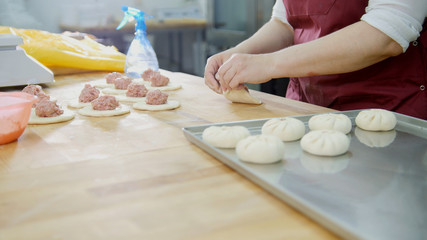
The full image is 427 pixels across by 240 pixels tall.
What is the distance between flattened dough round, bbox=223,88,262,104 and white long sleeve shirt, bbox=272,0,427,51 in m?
0.43

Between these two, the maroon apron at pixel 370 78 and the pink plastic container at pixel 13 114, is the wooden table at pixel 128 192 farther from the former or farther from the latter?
the maroon apron at pixel 370 78

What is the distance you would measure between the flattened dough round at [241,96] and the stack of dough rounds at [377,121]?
442mm

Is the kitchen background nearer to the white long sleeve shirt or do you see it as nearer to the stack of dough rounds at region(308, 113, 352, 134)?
the white long sleeve shirt

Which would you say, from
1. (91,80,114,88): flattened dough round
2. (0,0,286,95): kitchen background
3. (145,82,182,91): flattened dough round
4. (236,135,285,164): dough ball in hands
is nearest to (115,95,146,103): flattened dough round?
(145,82,182,91): flattened dough round

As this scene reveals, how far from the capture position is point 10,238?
623 mm

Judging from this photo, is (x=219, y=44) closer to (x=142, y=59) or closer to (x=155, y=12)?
(x=155, y=12)

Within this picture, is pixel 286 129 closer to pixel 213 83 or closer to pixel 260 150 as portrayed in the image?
pixel 260 150

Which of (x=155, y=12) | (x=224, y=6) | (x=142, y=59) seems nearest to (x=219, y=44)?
(x=224, y=6)

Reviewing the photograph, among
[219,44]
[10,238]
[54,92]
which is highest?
[10,238]

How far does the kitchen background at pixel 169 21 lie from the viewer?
4402 millimetres

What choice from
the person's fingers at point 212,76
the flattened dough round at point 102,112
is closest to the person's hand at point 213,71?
the person's fingers at point 212,76

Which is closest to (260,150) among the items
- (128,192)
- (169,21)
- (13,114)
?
(128,192)

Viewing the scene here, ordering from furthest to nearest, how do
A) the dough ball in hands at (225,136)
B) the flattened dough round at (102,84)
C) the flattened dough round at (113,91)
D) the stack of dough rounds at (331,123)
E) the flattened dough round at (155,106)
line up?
the flattened dough round at (102,84) → the flattened dough round at (113,91) → the flattened dough round at (155,106) → the stack of dough rounds at (331,123) → the dough ball in hands at (225,136)

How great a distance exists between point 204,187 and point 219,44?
414 centimetres
